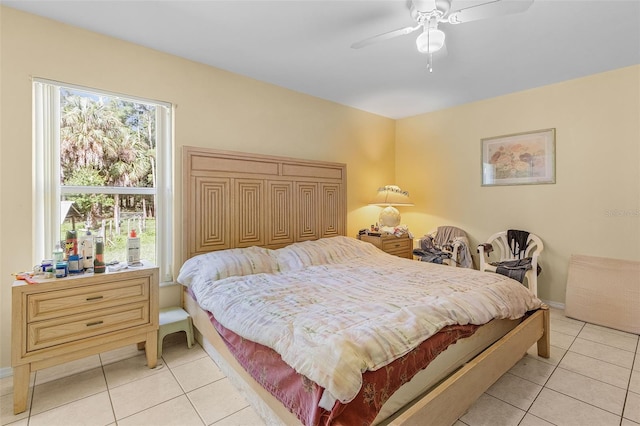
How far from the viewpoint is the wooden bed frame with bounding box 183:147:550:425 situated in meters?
1.52

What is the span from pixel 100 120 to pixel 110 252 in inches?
45.0

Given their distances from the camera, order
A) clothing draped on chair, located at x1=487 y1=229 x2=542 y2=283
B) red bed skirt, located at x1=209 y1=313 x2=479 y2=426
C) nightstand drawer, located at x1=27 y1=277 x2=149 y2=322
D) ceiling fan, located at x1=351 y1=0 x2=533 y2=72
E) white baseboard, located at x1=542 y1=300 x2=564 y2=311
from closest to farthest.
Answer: red bed skirt, located at x1=209 y1=313 x2=479 y2=426 < ceiling fan, located at x1=351 y1=0 x2=533 y2=72 < nightstand drawer, located at x1=27 y1=277 x2=149 y2=322 < clothing draped on chair, located at x1=487 y1=229 x2=542 y2=283 < white baseboard, located at x1=542 y1=300 x2=564 y2=311

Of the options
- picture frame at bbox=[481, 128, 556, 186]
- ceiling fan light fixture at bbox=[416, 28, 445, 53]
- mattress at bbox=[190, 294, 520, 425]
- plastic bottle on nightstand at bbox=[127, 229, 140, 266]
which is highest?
ceiling fan light fixture at bbox=[416, 28, 445, 53]

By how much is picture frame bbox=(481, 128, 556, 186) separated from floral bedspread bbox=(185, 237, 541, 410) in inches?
74.3

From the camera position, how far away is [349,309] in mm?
1714

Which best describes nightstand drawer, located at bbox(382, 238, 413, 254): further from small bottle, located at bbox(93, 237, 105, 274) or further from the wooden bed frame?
small bottle, located at bbox(93, 237, 105, 274)

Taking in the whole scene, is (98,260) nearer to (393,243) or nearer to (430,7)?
(430,7)

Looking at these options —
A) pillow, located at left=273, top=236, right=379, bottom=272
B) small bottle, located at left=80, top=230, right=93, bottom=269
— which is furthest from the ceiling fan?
small bottle, located at left=80, top=230, right=93, bottom=269

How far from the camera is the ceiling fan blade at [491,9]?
1589 mm

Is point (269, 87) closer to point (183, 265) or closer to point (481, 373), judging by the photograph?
point (183, 265)

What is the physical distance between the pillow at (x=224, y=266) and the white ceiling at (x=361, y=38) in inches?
73.1

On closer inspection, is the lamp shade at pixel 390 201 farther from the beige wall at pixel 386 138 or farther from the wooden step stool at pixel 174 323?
the wooden step stool at pixel 174 323

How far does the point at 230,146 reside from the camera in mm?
3162

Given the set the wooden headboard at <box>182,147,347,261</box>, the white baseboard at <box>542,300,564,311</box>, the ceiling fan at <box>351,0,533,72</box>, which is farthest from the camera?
the white baseboard at <box>542,300,564,311</box>
